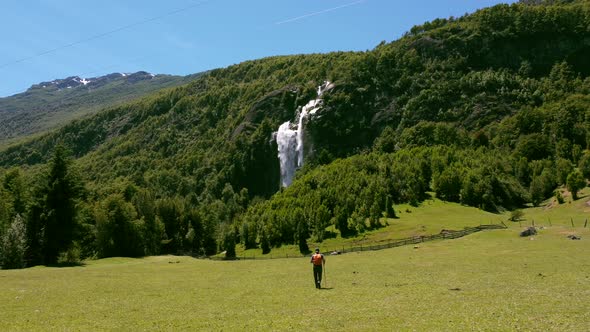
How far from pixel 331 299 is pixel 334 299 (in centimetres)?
16

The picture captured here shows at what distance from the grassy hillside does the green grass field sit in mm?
50

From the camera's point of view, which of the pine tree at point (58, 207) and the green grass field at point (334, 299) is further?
the pine tree at point (58, 207)

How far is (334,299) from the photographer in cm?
2522

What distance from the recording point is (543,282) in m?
28.0

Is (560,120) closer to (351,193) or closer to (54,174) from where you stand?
(351,193)

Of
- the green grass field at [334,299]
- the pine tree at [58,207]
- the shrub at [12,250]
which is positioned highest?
the pine tree at [58,207]

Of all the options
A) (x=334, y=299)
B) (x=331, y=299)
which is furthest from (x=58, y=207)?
(x=334, y=299)

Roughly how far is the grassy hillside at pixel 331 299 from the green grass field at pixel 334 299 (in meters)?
0.05

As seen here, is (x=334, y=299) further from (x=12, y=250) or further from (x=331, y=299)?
(x=12, y=250)

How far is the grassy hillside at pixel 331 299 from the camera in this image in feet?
62.4

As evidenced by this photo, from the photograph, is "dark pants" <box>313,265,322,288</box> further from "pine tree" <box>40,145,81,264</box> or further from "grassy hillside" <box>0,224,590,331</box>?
"pine tree" <box>40,145,81,264</box>

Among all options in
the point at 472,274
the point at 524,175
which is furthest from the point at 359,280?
the point at 524,175

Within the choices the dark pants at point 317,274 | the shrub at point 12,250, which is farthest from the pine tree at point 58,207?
the dark pants at point 317,274

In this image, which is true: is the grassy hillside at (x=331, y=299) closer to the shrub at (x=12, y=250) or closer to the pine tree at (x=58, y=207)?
the shrub at (x=12, y=250)
